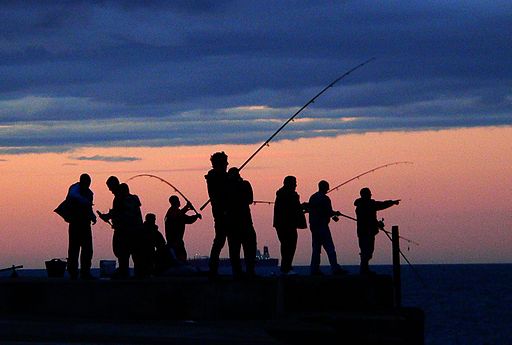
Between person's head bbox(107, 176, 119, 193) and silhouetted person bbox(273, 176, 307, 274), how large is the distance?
2266mm

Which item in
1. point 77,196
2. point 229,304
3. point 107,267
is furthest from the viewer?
point 107,267

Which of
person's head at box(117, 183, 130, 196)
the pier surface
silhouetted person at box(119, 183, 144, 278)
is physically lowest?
the pier surface

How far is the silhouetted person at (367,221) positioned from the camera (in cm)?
1964

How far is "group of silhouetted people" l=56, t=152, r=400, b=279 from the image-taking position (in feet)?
53.2

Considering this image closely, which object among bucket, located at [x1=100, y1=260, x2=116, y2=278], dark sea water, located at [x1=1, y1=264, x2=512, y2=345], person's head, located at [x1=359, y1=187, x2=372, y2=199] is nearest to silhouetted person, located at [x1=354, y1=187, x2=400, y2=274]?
person's head, located at [x1=359, y1=187, x2=372, y2=199]

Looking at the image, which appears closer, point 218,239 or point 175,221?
point 218,239

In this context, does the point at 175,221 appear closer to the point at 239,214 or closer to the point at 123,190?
the point at 123,190

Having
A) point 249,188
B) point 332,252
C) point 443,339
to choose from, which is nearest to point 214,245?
point 249,188

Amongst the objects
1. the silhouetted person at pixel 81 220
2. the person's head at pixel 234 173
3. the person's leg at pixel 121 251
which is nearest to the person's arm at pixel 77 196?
the silhouetted person at pixel 81 220

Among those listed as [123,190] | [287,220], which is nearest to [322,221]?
[287,220]

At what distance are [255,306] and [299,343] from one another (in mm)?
2507

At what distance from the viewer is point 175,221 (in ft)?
66.4

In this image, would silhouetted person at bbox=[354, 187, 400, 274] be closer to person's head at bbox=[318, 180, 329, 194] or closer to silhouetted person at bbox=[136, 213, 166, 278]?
person's head at bbox=[318, 180, 329, 194]

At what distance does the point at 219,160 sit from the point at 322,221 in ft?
11.6
